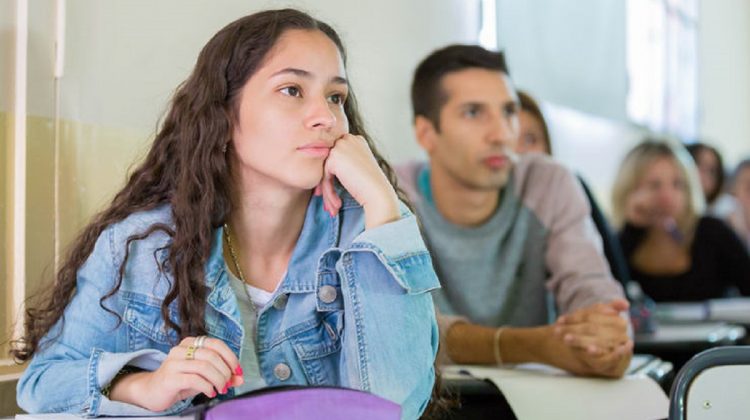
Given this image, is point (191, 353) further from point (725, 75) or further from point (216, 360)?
point (725, 75)

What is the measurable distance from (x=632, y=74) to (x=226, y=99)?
13.3ft

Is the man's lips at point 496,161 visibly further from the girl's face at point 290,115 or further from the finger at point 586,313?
the girl's face at point 290,115

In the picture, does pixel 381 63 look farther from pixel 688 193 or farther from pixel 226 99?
pixel 688 193

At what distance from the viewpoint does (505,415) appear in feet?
6.15

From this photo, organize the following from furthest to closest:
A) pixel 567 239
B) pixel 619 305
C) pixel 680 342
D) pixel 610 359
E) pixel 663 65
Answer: pixel 663 65, pixel 680 342, pixel 567 239, pixel 619 305, pixel 610 359

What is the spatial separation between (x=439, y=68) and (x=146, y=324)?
1477mm

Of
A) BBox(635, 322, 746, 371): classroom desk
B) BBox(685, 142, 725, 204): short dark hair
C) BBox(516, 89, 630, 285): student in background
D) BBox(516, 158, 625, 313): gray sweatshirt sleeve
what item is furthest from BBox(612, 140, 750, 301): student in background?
BBox(516, 158, 625, 313): gray sweatshirt sleeve

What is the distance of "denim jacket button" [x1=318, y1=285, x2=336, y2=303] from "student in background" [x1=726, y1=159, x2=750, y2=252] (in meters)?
4.23

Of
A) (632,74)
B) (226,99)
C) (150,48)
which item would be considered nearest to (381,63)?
(150,48)

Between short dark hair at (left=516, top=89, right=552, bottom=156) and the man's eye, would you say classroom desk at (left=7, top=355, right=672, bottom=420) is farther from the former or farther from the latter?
short dark hair at (left=516, top=89, right=552, bottom=156)

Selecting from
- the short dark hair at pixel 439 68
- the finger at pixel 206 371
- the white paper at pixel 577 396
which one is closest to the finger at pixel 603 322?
the white paper at pixel 577 396

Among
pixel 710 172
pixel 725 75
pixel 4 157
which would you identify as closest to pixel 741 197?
pixel 710 172

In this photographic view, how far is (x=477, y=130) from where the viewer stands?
9.03 feet

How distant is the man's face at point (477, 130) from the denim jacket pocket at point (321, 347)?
110 centimetres
